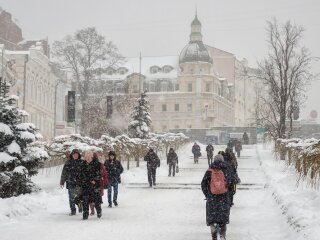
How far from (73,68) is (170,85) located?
58.7 meters

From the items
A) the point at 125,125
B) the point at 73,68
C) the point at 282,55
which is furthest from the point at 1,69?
the point at 282,55

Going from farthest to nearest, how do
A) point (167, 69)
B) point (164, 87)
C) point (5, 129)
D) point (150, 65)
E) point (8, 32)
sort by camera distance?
point (150, 65), point (167, 69), point (164, 87), point (8, 32), point (5, 129)

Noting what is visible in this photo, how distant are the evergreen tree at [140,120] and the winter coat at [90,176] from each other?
27.8m

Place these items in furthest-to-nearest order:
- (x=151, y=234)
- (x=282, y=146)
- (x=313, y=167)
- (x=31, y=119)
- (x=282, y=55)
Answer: (x=31, y=119) < (x=282, y=55) < (x=282, y=146) < (x=313, y=167) < (x=151, y=234)

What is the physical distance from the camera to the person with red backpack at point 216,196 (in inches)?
444

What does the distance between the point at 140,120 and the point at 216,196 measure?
107ft

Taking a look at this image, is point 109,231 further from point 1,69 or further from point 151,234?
point 1,69

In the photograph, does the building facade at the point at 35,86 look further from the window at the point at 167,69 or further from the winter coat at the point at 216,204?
the window at the point at 167,69

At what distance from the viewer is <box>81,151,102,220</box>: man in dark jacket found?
49.5 feet

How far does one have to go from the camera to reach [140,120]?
144 feet

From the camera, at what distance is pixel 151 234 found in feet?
41.0

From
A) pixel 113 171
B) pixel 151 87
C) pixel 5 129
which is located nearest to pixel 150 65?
pixel 151 87

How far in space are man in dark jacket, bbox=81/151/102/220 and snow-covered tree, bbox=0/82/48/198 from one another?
330 cm

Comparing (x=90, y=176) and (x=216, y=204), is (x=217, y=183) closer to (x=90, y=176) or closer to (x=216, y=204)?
(x=216, y=204)
